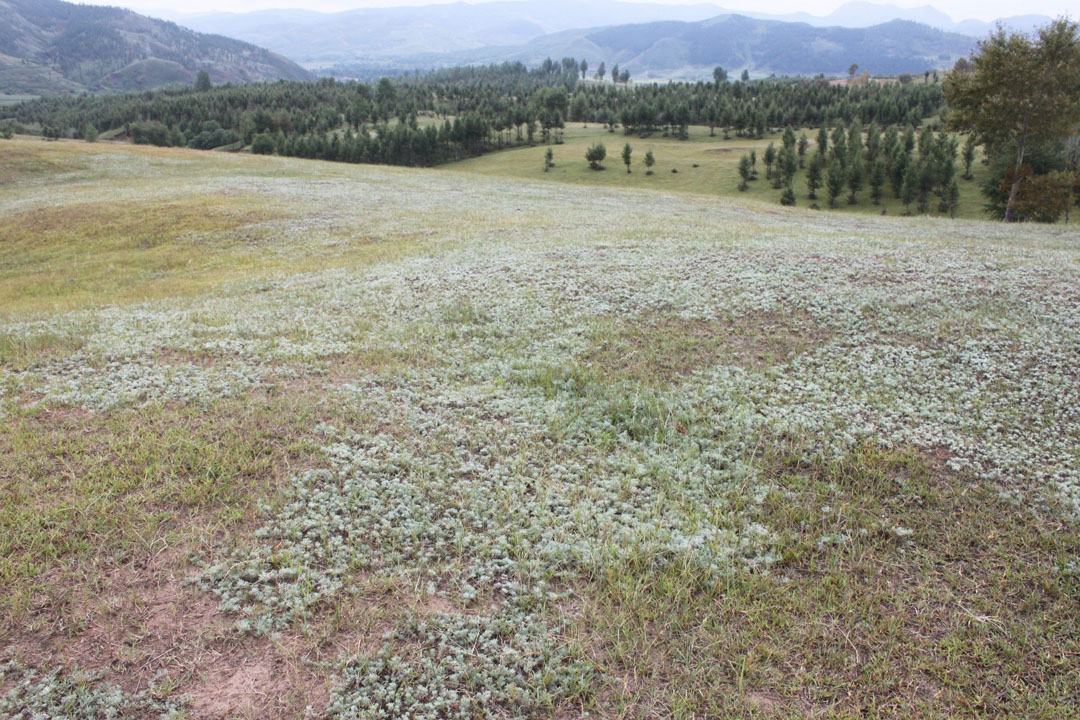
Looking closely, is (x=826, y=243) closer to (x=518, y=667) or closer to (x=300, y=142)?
(x=518, y=667)

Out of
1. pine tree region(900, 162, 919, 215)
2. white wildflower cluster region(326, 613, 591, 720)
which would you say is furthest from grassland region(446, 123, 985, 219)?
white wildflower cluster region(326, 613, 591, 720)

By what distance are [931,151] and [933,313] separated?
4851 inches

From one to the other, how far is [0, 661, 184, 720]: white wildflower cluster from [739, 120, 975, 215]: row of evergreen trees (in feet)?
401

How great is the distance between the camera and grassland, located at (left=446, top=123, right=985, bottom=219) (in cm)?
11483

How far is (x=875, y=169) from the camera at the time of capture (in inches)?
4466

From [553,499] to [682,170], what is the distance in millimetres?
134580

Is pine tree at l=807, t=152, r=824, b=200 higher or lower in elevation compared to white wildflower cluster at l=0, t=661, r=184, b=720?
higher

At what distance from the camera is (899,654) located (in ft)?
23.7

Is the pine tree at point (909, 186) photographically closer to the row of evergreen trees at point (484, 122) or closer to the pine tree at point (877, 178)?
the pine tree at point (877, 178)

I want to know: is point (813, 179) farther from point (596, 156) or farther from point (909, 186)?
point (596, 156)

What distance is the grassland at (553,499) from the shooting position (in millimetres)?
6914

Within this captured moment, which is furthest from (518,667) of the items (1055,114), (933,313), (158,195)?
(1055,114)

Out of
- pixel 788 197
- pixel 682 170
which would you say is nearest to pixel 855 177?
pixel 788 197

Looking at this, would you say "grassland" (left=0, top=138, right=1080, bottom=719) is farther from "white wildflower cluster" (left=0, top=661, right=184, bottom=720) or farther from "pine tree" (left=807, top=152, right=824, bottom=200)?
"pine tree" (left=807, top=152, right=824, bottom=200)
